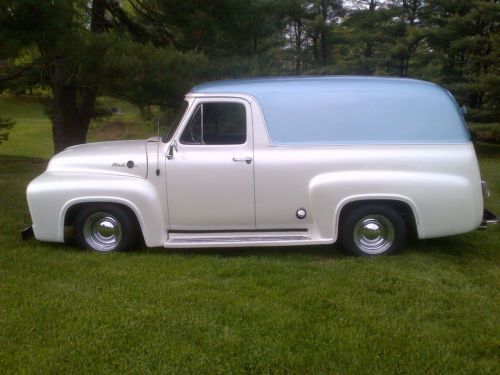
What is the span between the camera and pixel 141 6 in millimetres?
12680

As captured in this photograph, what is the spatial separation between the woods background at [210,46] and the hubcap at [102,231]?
2.85 meters

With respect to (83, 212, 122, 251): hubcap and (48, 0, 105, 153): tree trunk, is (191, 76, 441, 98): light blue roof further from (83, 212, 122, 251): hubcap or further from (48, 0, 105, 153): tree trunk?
(48, 0, 105, 153): tree trunk

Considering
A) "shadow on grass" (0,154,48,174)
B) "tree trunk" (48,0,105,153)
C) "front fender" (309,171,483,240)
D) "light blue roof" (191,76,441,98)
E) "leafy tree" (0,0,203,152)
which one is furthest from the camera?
"shadow on grass" (0,154,48,174)

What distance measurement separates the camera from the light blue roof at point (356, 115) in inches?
234

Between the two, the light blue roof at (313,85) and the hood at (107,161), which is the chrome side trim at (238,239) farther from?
the light blue roof at (313,85)

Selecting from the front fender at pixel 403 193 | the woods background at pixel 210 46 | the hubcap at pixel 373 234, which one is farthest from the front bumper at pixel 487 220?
the woods background at pixel 210 46

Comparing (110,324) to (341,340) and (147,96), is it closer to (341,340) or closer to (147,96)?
(341,340)

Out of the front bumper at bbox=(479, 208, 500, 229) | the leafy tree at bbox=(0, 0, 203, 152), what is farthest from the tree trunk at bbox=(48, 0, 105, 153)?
the front bumper at bbox=(479, 208, 500, 229)

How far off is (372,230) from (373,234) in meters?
0.05

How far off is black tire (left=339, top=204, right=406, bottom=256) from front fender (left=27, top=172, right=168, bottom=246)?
6.50 ft

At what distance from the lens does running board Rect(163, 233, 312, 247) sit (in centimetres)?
586

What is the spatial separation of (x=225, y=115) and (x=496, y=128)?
13.4m

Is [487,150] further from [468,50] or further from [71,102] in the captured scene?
[71,102]

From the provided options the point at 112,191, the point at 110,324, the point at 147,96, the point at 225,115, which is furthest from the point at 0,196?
the point at 110,324
